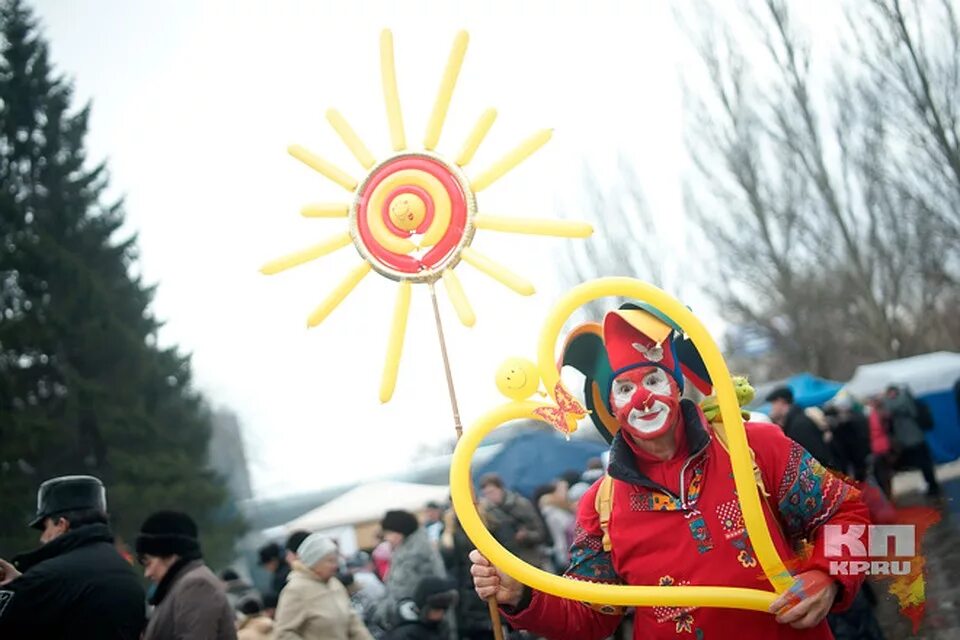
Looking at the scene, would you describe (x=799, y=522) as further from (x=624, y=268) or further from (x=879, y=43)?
(x=624, y=268)

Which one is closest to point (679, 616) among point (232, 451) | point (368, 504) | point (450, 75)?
point (450, 75)

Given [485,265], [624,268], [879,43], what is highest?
[879,43]

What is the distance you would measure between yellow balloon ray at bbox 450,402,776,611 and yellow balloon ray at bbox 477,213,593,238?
553mm

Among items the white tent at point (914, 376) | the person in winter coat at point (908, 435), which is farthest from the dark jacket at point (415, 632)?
the white tent at point (914, 376)

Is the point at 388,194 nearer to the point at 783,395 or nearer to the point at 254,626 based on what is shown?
the point at 254,626

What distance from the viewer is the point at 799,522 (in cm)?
273

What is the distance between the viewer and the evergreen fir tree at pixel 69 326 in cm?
2167

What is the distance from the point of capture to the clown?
2.67 meters

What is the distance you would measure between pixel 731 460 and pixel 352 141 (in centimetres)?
163

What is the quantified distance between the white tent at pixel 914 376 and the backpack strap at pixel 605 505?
49.9 feet

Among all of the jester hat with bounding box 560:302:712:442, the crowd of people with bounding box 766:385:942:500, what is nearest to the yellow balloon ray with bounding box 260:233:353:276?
the jester hat with bounding box 560:302:712:442

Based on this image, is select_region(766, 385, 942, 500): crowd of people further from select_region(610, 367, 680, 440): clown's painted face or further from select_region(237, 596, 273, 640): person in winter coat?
select_region(610, 367, 680, 440): clown's painted face

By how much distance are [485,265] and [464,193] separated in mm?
270

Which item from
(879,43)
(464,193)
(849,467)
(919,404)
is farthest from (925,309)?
(464,193)
